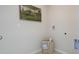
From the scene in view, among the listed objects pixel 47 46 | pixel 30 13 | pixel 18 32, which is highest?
pixel 30 13

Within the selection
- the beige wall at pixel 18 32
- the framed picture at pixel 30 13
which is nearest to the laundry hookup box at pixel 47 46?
the beige wall at pixel 18 32

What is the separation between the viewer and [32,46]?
0.98 m

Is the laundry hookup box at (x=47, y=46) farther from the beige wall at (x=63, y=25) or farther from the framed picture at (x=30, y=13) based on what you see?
the framed picture at (x=30, y=13)

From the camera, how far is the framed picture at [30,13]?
942 mm

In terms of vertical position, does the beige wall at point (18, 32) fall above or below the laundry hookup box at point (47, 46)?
above

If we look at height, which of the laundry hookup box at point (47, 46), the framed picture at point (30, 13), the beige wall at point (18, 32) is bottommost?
the laundry hookup box at point (47, 46)

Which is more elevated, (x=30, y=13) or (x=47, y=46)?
(x=30, y=13)

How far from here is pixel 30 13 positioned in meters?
0.96

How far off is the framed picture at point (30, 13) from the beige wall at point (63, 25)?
0.11 m

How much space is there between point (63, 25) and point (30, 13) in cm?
31

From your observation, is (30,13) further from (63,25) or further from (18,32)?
(63,25)

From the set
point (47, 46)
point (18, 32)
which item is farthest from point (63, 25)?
point (18, 32)
